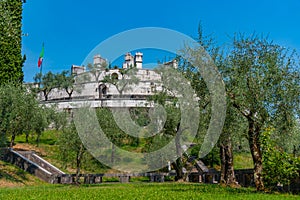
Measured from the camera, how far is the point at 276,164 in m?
17.6

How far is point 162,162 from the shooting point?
3631cm

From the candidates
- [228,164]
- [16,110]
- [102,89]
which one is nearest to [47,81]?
[102,89]

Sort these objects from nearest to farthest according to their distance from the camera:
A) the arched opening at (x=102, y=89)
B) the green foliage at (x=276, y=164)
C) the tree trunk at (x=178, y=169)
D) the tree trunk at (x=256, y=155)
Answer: the green foliage at (x=276, y=164), the tree trunk at (x=256, y=155), the tree trunk at (x=178, y=169), the arched opening at (x=102, y=89)

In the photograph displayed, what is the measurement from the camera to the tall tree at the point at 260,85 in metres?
16.6

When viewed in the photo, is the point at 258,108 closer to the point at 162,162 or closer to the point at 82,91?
the point at 162,162

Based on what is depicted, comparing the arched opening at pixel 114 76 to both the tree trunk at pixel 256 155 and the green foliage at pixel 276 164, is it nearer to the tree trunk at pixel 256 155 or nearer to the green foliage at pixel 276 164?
the tree trunk at pixel 256 155

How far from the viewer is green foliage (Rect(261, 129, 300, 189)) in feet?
57.2

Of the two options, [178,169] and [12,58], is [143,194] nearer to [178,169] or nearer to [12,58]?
[178,169]

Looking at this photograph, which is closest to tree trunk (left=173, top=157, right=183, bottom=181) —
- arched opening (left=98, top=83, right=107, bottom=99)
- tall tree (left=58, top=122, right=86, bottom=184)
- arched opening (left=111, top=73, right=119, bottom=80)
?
tall tree (left=58, top=122, right=86, bottom=184)

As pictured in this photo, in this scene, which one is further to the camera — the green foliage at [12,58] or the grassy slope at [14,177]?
the green foliage at [12,58]

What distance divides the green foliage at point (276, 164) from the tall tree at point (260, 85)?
383mm

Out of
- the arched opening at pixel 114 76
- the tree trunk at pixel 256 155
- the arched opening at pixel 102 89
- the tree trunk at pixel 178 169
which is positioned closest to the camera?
the tree trunk at pixel 256 155

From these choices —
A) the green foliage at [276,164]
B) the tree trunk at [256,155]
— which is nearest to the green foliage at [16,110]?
the tree trunk at [256,155]

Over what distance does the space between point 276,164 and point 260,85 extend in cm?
419
